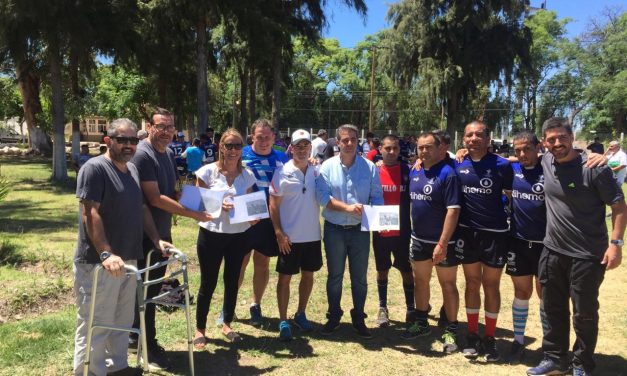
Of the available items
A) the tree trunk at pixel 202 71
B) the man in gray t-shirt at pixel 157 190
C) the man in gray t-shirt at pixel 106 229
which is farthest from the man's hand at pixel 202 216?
the tree trunk at pixel 202 71

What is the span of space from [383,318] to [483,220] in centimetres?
164

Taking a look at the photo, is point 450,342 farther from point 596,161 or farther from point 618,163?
point 618,163

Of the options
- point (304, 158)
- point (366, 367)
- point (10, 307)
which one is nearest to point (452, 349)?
point (366, 367)

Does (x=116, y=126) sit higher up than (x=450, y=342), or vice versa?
(x=116, y=126)

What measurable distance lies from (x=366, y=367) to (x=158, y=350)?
Result: 1.78 m

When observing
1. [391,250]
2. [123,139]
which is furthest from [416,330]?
[123,139]

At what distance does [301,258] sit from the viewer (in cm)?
471

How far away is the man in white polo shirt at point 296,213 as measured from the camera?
4.57 meters

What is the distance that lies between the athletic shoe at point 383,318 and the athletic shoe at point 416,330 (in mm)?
281

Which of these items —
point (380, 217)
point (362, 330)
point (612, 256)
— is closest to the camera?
point (612, 256)

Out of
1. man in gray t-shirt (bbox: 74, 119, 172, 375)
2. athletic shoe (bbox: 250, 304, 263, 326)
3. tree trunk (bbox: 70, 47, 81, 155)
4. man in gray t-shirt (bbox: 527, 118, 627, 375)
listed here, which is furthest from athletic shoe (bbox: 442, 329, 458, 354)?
tree trunk (bbox: 70, 47, 81, 155)

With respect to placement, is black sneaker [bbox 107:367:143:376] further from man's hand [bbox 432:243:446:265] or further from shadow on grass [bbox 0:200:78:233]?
shadow on grass [bbox 0:200:78:233]

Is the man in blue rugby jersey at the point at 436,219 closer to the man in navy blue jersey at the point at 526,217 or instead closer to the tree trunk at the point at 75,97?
the man in navy blue jersey at the point at 526,217

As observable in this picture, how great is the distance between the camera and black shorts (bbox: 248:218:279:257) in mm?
4746
